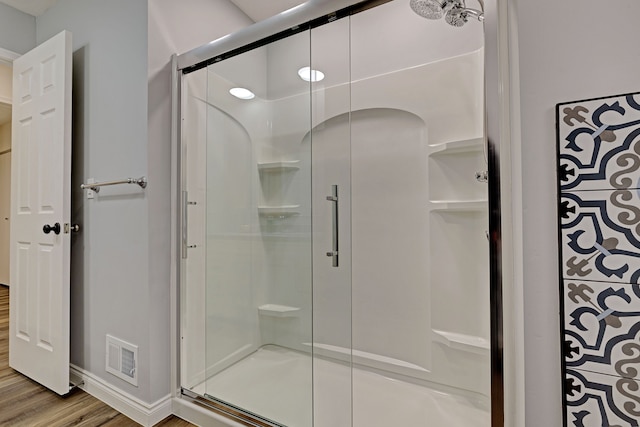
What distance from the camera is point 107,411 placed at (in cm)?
186

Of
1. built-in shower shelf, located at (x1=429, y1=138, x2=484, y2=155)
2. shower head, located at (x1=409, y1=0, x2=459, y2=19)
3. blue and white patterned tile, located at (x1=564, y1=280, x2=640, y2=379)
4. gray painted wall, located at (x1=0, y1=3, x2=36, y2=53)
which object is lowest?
blue and white patterned tile, located at (x1=564, y1=280, x2=640, y2=379)

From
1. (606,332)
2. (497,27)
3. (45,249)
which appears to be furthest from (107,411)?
(497,27)

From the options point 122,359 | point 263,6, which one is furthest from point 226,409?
point 263,6

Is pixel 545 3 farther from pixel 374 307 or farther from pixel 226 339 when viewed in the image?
pixel 226 339

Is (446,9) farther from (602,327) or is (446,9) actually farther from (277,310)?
(277,310)

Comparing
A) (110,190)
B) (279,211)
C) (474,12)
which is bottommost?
(279,211)

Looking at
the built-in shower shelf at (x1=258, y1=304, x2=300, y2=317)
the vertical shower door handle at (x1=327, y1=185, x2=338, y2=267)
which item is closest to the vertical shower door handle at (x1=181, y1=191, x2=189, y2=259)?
the built-in shower shelf at (x1=258, y1=304, x2=300, y2=317)

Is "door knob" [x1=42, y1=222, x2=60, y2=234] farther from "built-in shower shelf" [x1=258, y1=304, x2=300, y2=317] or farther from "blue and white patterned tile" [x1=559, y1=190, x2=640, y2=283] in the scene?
"blue and white patterned tile" [x1=559, y1=190, x2=640, y2=283]

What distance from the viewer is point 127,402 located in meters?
1.82

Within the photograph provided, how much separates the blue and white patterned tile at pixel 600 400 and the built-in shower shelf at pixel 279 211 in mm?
1202

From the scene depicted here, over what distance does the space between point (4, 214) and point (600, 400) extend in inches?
272

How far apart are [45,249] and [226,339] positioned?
1.30 metres

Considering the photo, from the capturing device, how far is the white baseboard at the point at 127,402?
5.74 ft

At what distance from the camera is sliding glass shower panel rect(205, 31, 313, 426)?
164cm
